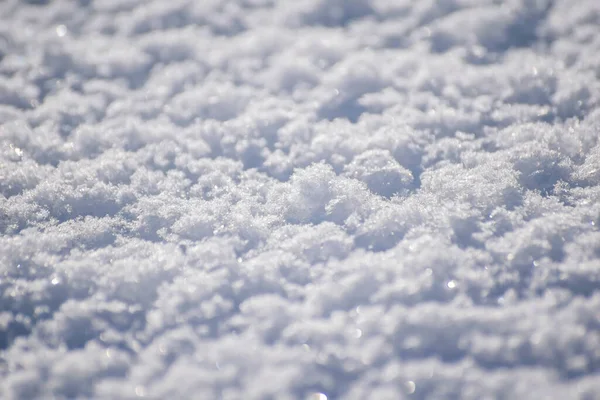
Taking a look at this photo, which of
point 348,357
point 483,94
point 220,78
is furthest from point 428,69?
point 348,357

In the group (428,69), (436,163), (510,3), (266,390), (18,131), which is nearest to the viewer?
(266,390)

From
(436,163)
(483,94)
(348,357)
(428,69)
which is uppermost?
(428,69)

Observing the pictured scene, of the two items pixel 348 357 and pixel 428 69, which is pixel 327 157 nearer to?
pixel 428 69

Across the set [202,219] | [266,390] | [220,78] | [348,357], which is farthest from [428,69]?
[266,390]

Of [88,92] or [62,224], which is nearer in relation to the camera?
[62,224]

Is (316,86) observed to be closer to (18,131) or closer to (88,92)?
(88,92)

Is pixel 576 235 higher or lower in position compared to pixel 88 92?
lower

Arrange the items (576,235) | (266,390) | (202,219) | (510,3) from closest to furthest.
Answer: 1. (266,390)
2. (576,235)
3. (202,219)
4. (510,3)
